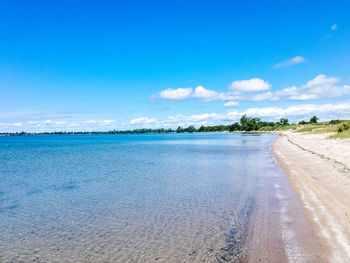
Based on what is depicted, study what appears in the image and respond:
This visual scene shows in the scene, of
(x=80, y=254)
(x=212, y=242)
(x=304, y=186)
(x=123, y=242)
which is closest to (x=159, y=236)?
(x=123, y=242)

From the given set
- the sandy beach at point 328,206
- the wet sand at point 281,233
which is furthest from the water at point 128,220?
the sandy beach at point 328,206

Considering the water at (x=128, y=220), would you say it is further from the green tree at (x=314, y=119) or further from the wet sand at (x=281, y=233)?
the green tree at (x=314, y=119)

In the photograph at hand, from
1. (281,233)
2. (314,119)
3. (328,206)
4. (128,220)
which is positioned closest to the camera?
(281,233)

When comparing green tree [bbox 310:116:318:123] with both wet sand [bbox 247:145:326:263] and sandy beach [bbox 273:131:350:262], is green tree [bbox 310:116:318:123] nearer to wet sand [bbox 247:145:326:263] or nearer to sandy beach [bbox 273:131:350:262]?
sandy beach [bbox 273:131:350:262]

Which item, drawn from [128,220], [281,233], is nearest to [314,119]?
[281,233]

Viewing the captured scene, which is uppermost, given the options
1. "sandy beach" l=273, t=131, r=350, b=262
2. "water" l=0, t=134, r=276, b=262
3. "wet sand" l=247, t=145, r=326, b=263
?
"sandy beach" l=273, t=131, r=350, b=262

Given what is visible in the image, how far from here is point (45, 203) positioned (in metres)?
13.1

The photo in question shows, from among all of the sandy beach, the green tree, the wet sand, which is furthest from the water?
the green tree

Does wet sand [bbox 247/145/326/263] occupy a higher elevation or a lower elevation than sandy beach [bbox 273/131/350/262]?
lower

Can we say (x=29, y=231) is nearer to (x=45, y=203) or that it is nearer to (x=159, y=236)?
Answer: (x=45, y=203)

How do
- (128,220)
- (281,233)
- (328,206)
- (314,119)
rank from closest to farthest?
(281,233)
(328,206)
(128,220)
(314,119)

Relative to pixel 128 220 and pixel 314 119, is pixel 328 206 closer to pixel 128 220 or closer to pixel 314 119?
pixel 128 220

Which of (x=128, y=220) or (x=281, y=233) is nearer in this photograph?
(x=281, y=233)

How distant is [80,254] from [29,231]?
11.0 feet
